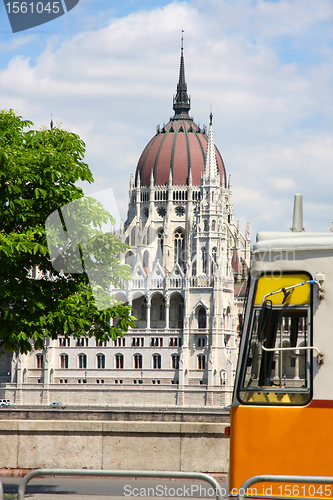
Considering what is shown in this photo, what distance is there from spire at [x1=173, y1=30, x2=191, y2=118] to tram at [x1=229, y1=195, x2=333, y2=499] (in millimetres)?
138387

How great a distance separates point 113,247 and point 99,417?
17.1 metres

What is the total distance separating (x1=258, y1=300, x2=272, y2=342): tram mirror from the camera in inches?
388

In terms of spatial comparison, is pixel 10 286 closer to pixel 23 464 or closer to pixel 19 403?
pixel 23 464

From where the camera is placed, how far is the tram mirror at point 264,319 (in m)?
9.87

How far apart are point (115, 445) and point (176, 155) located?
120548 mm

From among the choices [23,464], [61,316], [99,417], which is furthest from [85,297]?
[99,417]

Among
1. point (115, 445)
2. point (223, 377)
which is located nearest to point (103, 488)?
point (115, 445)

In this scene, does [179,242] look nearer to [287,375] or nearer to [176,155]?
[176,155]

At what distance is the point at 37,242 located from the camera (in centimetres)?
1609

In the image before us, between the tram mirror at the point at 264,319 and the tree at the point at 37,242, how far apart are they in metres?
7.04

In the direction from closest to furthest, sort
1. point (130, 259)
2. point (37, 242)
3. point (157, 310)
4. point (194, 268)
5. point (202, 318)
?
point (37, 242) < point (202, 318) < point (194, 268) < point (157, 310) < point (130, 259)

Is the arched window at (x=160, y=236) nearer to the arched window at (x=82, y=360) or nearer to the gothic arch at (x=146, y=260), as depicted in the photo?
the gothic arch at (x=146, y=260)

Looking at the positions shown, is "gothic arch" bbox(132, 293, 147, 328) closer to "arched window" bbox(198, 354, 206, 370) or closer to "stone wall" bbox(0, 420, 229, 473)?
"arched window" bbox(198, 354, 206, 370)

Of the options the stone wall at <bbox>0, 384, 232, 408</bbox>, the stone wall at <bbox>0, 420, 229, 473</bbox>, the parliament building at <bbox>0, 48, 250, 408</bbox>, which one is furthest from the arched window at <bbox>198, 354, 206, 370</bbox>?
the stone wall at <bbox>0, 420, 229, 473</bbox>
